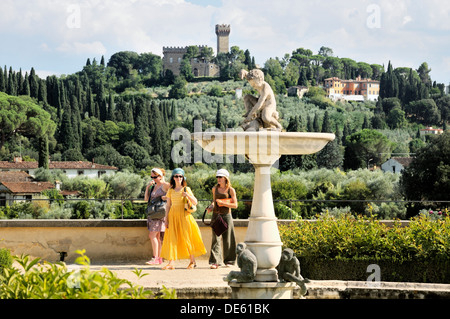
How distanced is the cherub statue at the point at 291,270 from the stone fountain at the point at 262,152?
0.10 metres

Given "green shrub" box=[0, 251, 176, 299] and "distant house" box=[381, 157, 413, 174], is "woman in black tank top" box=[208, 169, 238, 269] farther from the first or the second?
"distant house" box=[381, 157, 413, 174]

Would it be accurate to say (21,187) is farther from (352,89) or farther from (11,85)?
(352,89)

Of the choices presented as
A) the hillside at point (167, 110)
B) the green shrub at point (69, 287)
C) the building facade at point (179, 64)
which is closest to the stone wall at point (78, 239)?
the green shrub at point (69, 287)

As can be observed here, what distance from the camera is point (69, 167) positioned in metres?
81.6

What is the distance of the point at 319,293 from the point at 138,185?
51.1 meters

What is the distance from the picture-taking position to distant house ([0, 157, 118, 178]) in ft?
256

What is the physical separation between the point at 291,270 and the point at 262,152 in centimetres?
111

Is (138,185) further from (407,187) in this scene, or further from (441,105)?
(441,105)

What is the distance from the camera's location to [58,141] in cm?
9212

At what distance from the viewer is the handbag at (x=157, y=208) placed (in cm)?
864

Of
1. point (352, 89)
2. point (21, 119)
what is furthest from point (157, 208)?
point (352, 89)

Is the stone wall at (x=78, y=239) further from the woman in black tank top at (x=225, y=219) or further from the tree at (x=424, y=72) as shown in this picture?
the tree at (x=424, y=72)

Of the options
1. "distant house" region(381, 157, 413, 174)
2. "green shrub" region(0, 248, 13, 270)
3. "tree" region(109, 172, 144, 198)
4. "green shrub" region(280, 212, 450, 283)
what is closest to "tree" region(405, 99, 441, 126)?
"distant house" region(381, 157, 413, 174)
